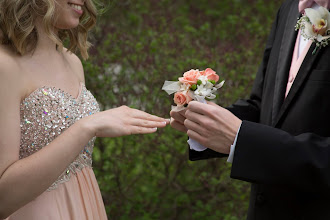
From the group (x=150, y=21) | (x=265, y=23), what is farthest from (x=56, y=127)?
(x=265, y=23)

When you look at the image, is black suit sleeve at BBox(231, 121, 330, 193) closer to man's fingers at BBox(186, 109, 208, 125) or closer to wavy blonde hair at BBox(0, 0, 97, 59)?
man's fingers at BBox(186, 109, 208, 125)

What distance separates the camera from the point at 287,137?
2531 millimetres

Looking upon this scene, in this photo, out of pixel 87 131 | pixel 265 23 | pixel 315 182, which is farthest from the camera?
pixel 265 23

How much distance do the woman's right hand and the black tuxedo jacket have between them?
475mm

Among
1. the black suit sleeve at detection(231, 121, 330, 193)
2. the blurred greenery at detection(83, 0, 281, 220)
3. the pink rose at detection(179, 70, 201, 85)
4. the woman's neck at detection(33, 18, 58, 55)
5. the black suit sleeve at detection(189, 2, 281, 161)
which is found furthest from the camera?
the blurred greenery at detection(83, 0, 281, 220)

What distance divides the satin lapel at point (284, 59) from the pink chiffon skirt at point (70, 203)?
106 cm

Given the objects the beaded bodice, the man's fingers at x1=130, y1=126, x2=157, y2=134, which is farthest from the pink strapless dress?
the man's fingers at x1=130, y1=126, x2=157, y2=134

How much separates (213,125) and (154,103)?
299 centimetres

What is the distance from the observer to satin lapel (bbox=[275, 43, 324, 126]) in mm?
2672

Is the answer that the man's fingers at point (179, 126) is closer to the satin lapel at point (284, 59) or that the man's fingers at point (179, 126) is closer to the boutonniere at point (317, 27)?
the satin lapel at point (284, 59)

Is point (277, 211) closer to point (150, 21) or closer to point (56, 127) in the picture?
point (56, 127)

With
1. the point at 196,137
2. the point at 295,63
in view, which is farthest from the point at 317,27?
the point at 196,137

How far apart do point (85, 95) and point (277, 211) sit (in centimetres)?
122

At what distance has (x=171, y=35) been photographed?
5.74 m
